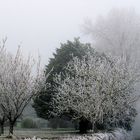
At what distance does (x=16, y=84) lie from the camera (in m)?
19.0

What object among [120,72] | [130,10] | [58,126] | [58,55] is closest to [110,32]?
[130,10]

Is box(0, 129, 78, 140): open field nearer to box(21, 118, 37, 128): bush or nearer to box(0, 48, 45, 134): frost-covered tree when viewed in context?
box(0, 48, 45, 134): frost-covered tree

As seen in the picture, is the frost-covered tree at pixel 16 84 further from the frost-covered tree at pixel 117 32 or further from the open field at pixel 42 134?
the frost-covered tree at pixel 117 32

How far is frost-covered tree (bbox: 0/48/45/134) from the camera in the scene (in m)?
18.6

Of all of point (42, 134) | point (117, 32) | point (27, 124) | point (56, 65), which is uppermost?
point (117, 32)

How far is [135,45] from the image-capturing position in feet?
155

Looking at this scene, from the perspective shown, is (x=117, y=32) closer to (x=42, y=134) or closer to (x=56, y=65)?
(x=56, y=65)

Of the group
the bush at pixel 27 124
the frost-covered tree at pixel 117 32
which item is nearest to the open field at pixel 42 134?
the bush at pixel 27 124

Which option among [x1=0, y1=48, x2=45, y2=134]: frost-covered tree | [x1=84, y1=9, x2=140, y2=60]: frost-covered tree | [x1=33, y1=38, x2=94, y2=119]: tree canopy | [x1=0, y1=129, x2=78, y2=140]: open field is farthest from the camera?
[x1=84, y1=9, x2=140, y2=60]: frost-covered tree

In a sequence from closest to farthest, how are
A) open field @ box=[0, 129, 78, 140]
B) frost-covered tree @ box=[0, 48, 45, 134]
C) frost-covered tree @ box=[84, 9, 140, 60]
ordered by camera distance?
frost-covered tree @ box=[0, 48, 45, 134], open field @ box=[0, 129, 78, 140], frost-covered tree @ box=[84, 9, 140, 60]

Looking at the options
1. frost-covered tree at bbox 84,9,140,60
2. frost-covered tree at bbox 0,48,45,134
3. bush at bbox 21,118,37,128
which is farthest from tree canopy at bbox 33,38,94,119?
frost-covered tree at bbox 84,9,140,60

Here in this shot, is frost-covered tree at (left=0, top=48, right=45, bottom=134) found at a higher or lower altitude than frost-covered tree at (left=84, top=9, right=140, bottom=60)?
lower

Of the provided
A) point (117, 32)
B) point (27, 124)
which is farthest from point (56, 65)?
point (117, 32)

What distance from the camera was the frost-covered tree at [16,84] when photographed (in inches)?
733
